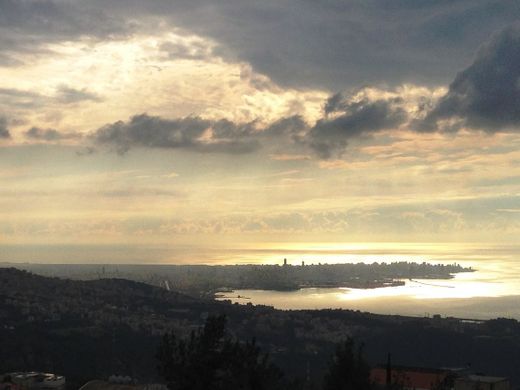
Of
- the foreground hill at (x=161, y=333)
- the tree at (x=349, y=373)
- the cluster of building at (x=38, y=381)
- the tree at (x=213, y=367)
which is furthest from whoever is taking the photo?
the foreground hill at (x=161, y=333)

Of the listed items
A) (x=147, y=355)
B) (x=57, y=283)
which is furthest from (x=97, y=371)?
(x=57, y=283)

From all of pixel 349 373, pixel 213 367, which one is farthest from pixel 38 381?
pixel 349 373

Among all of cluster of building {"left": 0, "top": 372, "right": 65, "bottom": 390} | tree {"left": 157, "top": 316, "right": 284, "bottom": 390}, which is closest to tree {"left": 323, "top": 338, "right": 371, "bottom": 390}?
tree {"left": 157, "top": 316, "right": 284, "bottom": 390}

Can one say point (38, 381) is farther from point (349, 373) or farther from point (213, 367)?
point (349, 373)

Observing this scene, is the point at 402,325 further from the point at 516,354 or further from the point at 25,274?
the point at 25,274

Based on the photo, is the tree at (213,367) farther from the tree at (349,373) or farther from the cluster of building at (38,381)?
the cluster of building at (38,381)

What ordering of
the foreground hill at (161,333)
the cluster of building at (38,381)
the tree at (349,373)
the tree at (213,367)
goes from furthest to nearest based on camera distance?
the foreground hill at (161,333)
the cluster of building at (38,381)
the tree at (349,373)
the tree at (213,367)

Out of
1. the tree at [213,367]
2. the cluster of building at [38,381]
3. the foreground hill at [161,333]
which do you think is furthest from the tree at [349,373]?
the foreground hill at [161,333]
